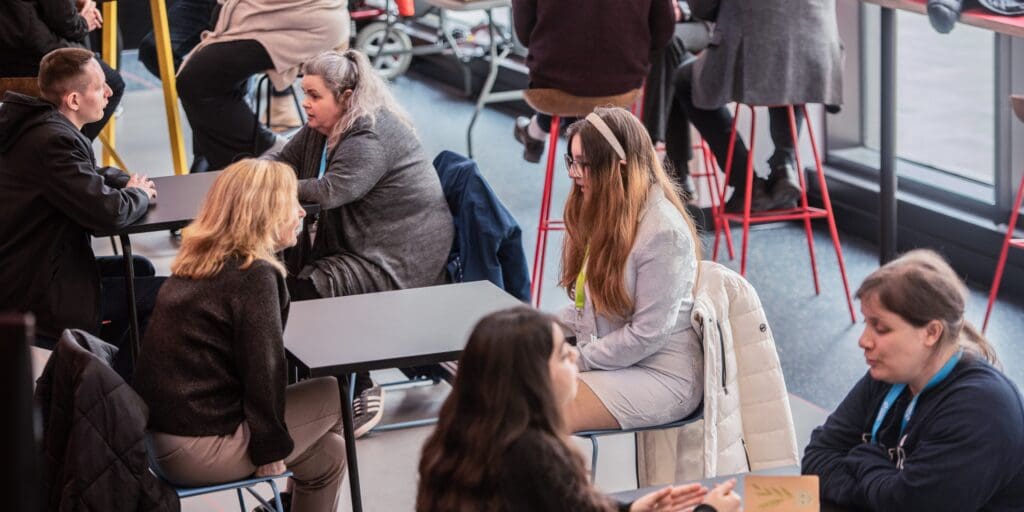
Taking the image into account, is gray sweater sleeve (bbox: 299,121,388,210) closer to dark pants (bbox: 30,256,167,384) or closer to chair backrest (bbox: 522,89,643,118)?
dark pants (bbox: 30,256,167,384)

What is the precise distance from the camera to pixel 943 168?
19.3 feet

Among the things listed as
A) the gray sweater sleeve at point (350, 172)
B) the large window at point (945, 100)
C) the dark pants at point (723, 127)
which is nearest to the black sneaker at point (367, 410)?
the gray sweater sleeve at point (350, 172)

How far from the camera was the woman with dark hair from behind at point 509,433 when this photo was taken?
198 centimetres

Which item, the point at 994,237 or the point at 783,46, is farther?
the point at 994,237

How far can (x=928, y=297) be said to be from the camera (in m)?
2.39

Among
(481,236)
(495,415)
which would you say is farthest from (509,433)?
(481,236)

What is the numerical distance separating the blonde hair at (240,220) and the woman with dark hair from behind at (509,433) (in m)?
1.05

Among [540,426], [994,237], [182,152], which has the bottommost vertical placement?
[994,237]

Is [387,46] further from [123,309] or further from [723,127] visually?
[123,309]

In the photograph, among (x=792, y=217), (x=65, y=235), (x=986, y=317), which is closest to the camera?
(x=65, y=235)

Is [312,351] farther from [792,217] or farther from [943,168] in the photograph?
[943,168]

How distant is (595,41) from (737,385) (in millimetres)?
1934

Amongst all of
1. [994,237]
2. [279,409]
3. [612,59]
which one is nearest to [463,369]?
[279,409]

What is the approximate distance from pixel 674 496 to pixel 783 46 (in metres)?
2.89
